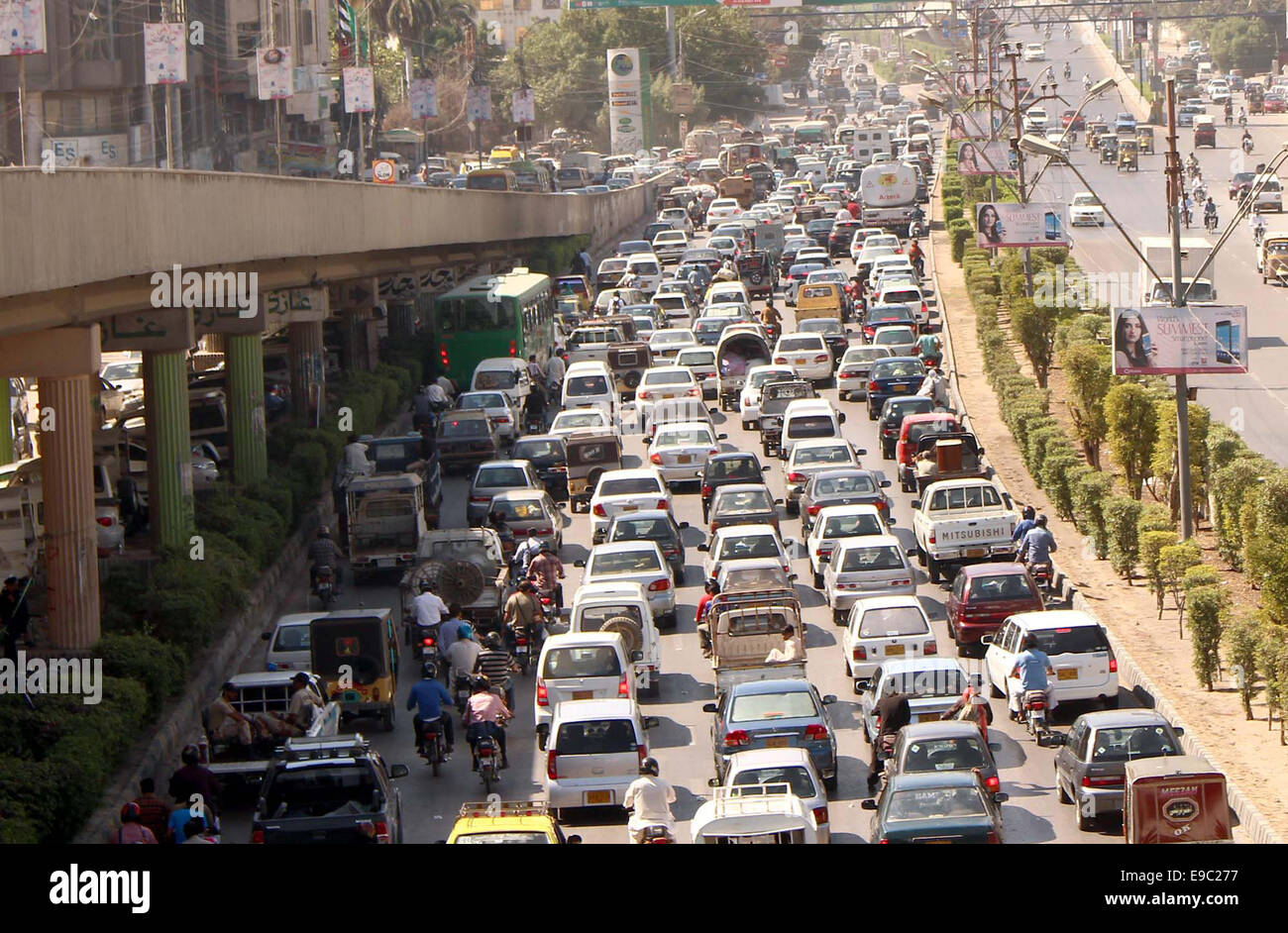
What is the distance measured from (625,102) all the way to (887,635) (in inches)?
4774

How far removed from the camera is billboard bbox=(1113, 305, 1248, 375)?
91.7 ft

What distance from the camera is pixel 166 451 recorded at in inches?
1259

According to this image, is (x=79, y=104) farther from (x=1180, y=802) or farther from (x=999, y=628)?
(x=1180, y=802)

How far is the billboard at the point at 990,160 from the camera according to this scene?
62.1 meters

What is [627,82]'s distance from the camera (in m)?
141

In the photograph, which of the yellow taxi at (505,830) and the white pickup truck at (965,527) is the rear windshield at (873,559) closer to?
the white pickup truck at (965,527)

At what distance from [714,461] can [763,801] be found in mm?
19330

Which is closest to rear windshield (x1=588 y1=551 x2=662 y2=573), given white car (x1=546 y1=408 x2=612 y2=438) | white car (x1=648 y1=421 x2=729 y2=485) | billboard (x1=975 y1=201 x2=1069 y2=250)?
white car (x1=648 y1=421 x2=729 y2=485)

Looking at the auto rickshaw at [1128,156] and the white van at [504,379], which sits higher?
the auto rickshaw at [1128,156]

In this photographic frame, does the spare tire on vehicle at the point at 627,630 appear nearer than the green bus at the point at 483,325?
Yes

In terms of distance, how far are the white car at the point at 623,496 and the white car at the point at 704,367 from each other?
13315 millimetres

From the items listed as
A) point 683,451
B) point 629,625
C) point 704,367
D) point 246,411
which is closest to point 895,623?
point 629,625

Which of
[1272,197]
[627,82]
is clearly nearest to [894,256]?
[1272,197]

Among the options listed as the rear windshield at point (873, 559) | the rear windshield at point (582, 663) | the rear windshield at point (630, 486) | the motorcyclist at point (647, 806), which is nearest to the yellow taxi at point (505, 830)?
the motorcyclist at point (647, 806)
